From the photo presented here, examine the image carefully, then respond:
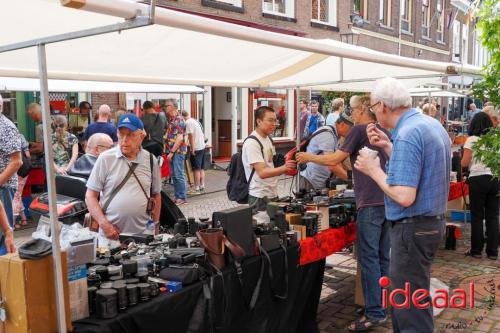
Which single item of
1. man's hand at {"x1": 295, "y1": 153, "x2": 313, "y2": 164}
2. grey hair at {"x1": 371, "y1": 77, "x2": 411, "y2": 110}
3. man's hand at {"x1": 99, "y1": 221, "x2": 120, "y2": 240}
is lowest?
man's hand at {"x1": 99, "y1": 221, "x2": 120, "y2": 240}

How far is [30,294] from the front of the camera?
2119mm

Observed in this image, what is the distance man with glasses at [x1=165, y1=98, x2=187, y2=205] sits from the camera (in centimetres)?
962

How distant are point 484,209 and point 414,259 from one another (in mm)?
3866

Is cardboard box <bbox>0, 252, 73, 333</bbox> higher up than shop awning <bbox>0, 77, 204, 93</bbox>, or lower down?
lower down

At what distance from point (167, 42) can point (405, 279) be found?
2.20 m

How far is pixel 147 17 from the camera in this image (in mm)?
2131

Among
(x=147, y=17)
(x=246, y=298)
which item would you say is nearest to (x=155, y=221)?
(x=246, y=298)

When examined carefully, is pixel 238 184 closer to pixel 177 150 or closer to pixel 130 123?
pixel 130 123

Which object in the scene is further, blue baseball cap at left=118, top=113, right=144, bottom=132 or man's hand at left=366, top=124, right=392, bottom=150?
blue baseball cap at left=118, top=113, right=144, bottom=132

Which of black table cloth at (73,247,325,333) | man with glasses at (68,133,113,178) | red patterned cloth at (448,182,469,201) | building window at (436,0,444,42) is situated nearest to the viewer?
black table cloth at (73,247,325,333)

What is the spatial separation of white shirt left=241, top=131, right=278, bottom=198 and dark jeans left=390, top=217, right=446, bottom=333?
1.78m

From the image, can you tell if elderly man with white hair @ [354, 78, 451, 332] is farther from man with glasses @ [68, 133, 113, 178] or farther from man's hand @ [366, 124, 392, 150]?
man with glasses @ [68, 133, 113, 178]

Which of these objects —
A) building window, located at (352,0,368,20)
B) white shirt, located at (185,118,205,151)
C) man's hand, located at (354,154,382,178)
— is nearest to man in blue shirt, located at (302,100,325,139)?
white shirt, located at (185,118,205,151)

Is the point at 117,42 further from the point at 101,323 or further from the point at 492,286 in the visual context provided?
the point at 492,286
